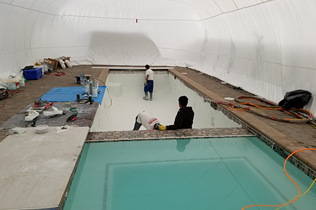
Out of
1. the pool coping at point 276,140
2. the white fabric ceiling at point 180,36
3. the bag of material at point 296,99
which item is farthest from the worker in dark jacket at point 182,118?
the white fabric ceiling at point 180,36

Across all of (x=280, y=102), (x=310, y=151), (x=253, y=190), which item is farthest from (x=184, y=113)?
(x=280, y=102)

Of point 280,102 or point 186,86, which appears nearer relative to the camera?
point 280,102

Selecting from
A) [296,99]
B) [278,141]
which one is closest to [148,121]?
[278,141]

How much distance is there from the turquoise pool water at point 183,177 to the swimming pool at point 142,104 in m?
1.08

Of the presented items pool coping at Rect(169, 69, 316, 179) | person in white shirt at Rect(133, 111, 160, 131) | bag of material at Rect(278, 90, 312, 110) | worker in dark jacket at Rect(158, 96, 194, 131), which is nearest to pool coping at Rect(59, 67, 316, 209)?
pool coping at Rect(169, 69, 316, 179)

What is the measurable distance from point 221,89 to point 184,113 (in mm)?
3820

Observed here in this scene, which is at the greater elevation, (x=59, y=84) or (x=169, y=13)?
(x=169, y=13)

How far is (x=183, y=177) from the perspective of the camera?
2.81 m

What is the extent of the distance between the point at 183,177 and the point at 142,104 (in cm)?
595

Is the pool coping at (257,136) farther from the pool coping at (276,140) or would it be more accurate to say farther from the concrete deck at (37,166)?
the concrete deck at (37,166)

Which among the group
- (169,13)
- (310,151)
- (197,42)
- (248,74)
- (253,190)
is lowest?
(253,190)

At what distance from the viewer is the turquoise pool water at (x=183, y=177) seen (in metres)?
2.39

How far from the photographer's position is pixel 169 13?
13227 mm

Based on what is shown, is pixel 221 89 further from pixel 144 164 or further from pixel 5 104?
pixel 5 104
